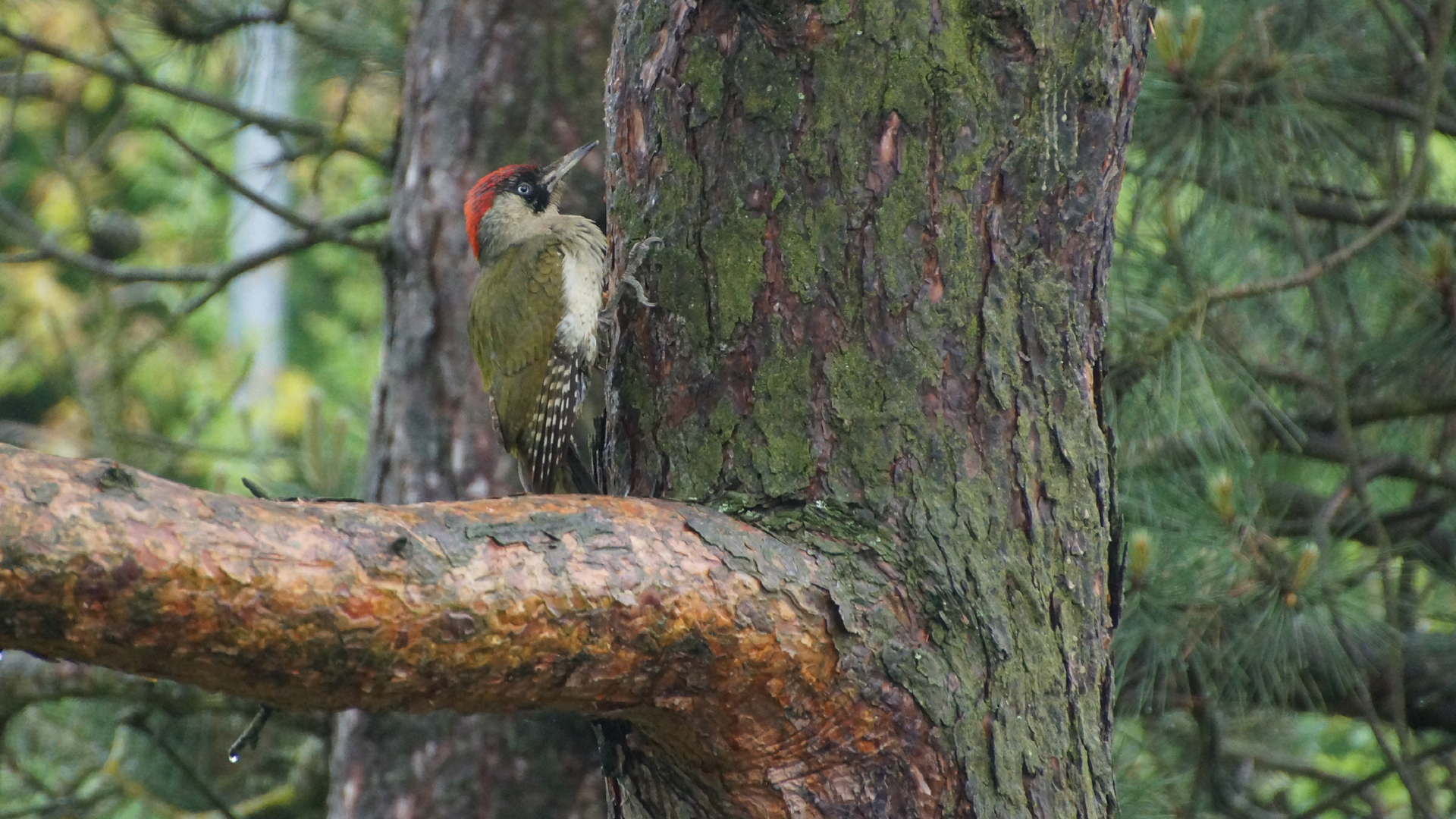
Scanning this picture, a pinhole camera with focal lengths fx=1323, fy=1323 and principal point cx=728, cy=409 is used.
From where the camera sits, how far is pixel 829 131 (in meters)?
1.71

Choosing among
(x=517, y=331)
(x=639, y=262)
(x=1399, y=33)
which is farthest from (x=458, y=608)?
(x=1399, y=33)

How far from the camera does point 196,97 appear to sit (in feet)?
12.1

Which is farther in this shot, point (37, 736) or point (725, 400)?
point (37, 736)

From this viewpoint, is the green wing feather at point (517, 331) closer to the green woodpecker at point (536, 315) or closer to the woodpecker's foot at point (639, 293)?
the green woodpecker at point (536, 315)

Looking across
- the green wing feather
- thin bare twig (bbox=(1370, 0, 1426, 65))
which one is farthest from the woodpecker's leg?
thin bare twig (bbox=(1370, 0, 1426, 65))

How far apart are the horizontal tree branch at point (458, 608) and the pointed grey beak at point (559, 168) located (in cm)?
198

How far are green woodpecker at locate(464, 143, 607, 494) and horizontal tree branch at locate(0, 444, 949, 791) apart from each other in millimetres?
1751

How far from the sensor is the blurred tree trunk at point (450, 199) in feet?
11.3

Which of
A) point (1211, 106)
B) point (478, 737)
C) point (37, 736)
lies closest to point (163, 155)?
point (37, 736)

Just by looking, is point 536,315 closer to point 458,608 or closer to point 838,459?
point 838,459

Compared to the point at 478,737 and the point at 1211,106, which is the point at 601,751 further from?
the point at 1211,106

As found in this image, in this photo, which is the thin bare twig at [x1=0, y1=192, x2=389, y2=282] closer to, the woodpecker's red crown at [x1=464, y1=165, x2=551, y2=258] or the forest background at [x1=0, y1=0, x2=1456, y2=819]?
the forest background at [x1=0, y1=0, x2=1456, y2=819]

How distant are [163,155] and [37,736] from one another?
268 inches

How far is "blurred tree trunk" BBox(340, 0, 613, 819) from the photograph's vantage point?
3.43 m
